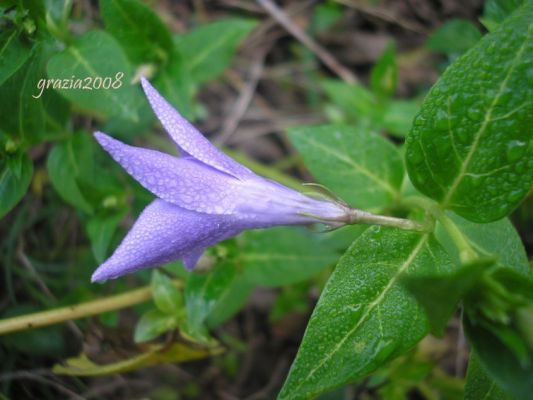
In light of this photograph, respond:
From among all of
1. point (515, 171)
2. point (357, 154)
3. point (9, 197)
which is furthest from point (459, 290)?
point (9, 197)

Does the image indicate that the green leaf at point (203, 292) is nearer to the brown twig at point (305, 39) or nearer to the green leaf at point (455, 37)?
the green leaf at point (455, 37)

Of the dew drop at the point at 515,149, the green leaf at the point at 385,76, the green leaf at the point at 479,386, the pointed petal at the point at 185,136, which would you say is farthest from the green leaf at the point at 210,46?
the green leaf at the point at 479,386

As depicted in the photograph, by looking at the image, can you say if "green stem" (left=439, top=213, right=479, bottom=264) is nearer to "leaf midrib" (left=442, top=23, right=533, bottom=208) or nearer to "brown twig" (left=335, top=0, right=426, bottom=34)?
"leaf midrib" (left=442, top=23, right=533, bottom=208)

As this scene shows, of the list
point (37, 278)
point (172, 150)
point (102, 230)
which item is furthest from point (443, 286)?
point (172, 150)

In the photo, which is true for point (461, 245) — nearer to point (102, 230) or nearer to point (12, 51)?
point (102, 230)

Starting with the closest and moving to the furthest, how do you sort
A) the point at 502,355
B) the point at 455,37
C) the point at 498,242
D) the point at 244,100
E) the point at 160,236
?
the point at 502,355
the point at 160,236
the point at 498,242
the point at 455,37
the point at 244,100

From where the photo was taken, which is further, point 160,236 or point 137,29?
point 137,29

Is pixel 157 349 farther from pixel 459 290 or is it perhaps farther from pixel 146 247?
pixel 459 290
